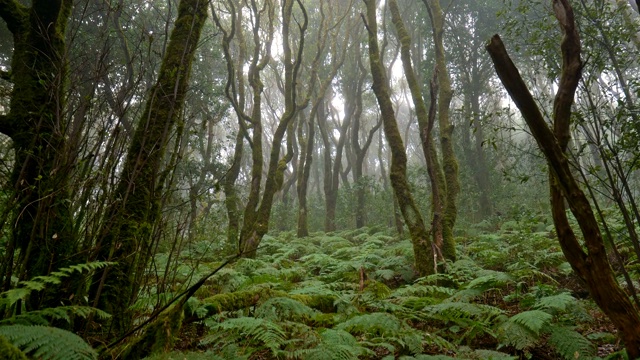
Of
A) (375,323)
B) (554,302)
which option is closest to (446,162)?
(554,302)

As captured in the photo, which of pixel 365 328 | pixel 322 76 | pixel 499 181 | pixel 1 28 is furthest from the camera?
pixel 322 76

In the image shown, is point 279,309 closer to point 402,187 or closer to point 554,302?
point 554,302

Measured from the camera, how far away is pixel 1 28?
422 inches

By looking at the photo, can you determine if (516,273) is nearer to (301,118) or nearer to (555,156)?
(555,156)

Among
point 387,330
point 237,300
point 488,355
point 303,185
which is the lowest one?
point 488,355

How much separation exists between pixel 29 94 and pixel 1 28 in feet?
35.3

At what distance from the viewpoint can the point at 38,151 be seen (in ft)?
8.49

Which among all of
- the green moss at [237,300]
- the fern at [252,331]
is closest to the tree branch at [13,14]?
the green moss at [237,300]

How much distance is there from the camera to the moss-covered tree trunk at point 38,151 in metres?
2.37

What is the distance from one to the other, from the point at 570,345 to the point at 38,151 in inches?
159

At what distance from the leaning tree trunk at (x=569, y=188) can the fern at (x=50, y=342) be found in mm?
2687

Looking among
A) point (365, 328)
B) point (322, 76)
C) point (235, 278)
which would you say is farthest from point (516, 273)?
point (322, 76)

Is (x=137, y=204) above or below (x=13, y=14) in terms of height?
below

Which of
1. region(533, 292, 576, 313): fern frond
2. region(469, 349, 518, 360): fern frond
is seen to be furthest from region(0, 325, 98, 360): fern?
region(533, 292, 576, 313): fern frond
